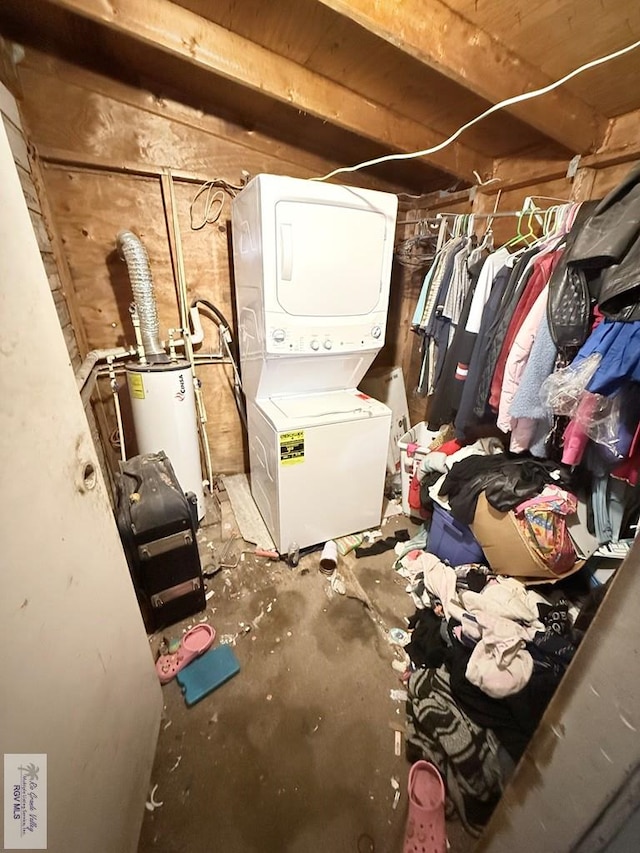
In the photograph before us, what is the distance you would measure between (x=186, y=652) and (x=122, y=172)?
2.33 meters

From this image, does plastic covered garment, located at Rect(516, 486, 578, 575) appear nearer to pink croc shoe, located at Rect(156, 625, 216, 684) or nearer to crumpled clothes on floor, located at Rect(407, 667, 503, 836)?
crumpled clothes on floor, located at Rect(407, 667, 503, 836)

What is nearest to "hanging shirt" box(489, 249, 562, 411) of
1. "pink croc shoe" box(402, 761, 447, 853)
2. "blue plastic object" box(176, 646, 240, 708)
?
"pink croc shoe" box(402, 761, 447, 853)

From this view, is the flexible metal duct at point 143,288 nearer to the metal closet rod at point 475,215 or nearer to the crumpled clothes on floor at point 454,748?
the metal closet rod at point 475,215

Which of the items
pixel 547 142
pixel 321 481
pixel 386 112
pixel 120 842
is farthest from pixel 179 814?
pixel 547 142

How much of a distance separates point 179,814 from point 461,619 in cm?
111

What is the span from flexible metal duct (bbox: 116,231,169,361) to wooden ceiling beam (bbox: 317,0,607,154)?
1195 millimetres

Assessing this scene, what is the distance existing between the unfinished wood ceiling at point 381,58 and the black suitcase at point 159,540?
1636 millimetres

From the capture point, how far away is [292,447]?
1552 millimetres

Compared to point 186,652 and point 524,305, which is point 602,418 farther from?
point 186,652

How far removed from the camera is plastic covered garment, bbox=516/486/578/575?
51.0 inches

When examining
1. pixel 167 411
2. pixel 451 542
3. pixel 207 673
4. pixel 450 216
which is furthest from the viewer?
pixel 450 216

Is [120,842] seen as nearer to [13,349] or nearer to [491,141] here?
[13,349]

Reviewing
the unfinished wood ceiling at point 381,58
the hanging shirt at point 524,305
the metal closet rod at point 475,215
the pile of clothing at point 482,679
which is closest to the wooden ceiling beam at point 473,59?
the unfinished wood ceiling at point 381,58

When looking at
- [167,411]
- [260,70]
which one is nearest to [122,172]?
[260,70]
